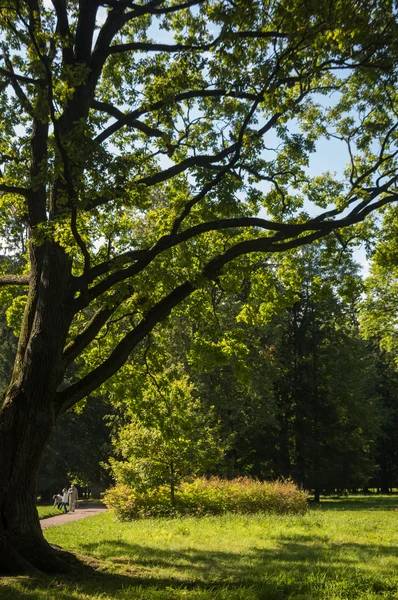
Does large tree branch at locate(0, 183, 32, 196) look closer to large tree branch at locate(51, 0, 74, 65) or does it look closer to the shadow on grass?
large tree branch at locate(51, 0, 74, 65)

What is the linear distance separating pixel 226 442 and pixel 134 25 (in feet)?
64.8

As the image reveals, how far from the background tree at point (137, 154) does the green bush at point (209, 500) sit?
984 cm

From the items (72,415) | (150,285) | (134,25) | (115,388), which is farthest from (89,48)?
(72,415)

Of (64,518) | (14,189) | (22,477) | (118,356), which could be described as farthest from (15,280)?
(64,518)

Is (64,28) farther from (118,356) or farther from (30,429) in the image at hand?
(30,429)

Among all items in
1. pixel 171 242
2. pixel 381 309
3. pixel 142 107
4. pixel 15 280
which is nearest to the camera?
pixel 171 242

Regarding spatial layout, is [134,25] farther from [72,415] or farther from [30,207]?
[72,415]

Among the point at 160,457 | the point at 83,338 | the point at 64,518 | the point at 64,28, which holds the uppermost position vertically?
the point at 64,28

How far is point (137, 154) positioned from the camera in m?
8.45

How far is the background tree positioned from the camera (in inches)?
289

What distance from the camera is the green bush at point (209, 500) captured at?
18109 millimetres

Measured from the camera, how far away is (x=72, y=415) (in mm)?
37281

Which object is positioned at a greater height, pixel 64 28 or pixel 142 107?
pixel 64 28

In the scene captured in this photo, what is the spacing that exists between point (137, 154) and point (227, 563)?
23.8 feet
